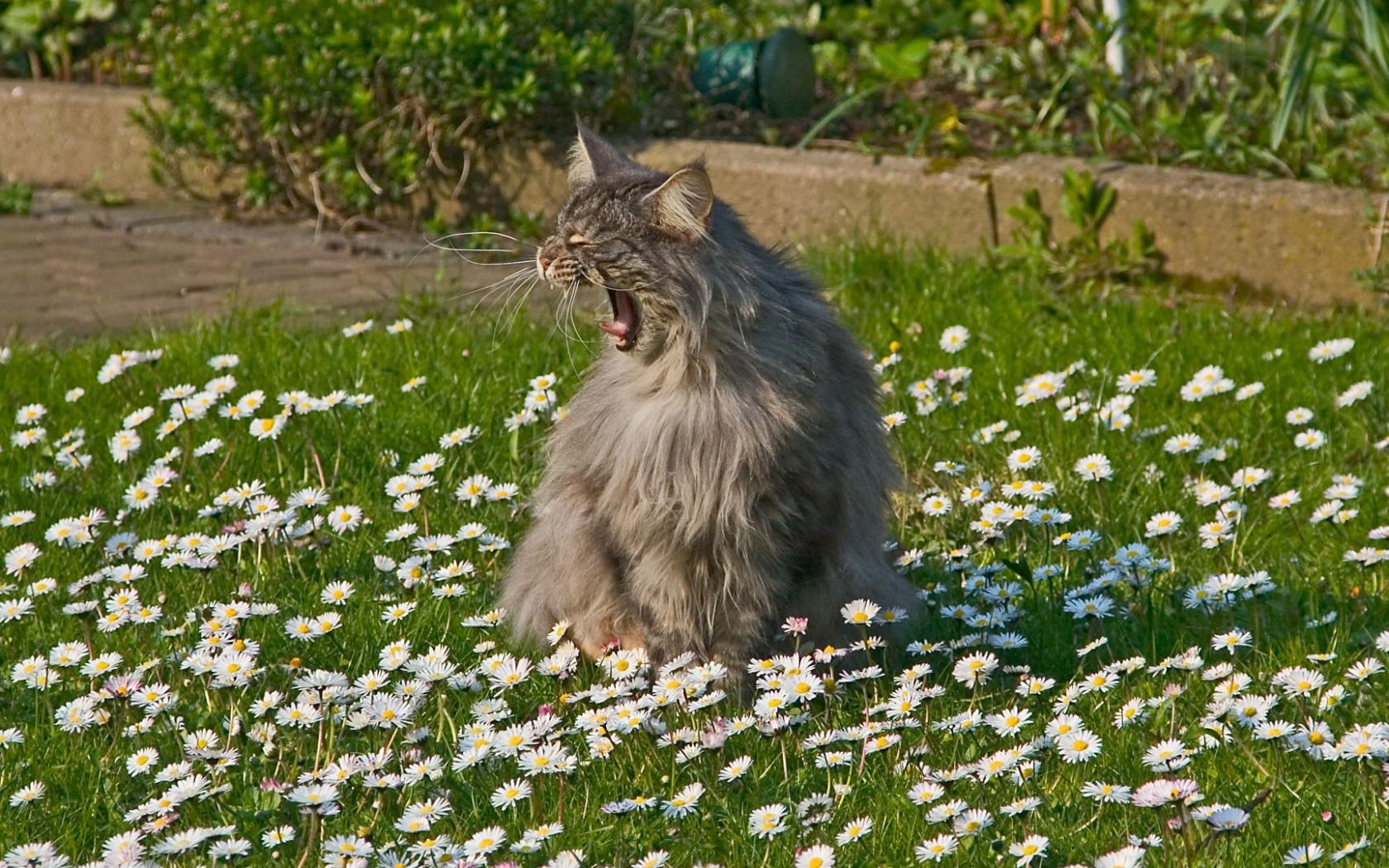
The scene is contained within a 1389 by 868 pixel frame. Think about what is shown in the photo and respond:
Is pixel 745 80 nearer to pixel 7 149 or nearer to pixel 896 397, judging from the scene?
pixel 896 397

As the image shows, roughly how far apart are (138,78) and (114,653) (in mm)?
6184

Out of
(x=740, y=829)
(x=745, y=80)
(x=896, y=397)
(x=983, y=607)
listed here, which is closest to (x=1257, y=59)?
(x=745, y=80)

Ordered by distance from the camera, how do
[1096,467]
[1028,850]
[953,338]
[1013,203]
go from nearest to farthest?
[1028,850]
[1096,467]
[953,338]
[1013,203]

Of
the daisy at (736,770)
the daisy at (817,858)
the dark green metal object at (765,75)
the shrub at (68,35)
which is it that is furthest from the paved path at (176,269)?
the daisy at (817,858)

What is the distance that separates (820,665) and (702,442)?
1.78 feet

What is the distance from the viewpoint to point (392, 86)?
22.9 feet

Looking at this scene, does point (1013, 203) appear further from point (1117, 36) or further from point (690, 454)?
point (690, 454)

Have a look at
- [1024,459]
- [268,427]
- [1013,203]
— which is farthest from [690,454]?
[1013,203]

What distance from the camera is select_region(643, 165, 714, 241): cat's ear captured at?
9.99ft

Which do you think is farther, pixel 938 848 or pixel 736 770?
pixel 736 770

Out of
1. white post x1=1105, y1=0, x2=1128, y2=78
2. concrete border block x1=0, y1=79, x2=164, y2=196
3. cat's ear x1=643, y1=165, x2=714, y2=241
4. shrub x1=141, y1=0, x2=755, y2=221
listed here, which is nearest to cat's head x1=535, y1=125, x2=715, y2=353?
cat's ear x1=643, y1=165, x2=714, y2=241

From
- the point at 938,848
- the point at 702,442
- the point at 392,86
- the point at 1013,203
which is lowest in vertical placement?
the point at 938,848

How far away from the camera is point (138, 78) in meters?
8.67

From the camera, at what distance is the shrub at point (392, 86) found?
6711mm
